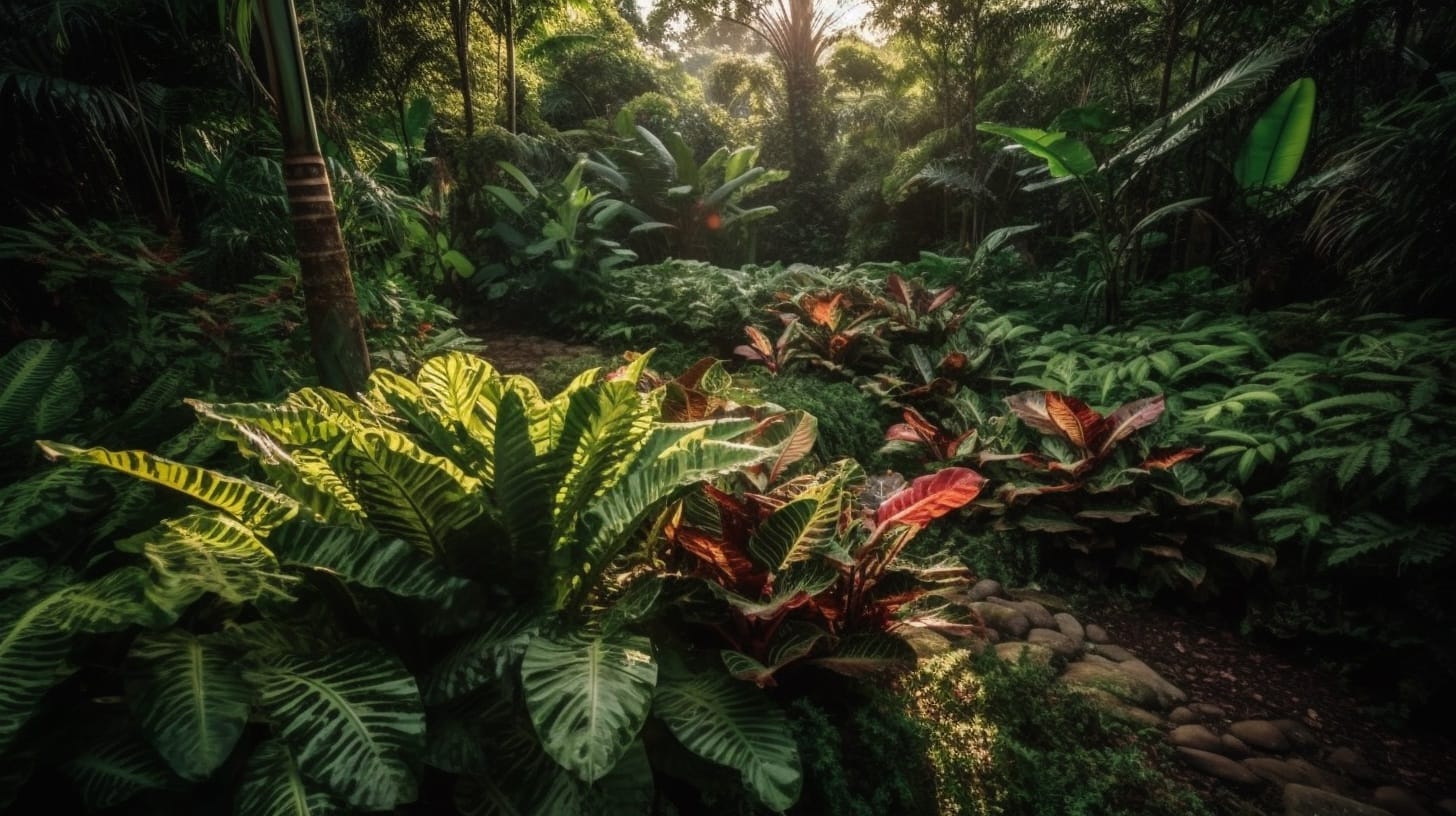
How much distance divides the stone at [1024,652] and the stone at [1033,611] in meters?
0.21

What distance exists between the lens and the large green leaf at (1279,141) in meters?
4.54

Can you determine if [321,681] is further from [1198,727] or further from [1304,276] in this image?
[1304,276]

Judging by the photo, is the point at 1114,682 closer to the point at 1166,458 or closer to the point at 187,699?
the point at 1166,458

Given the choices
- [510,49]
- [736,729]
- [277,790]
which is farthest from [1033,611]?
[510,49]

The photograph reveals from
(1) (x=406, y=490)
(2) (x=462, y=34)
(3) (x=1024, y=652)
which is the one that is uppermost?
(2) (x=462, y=34)

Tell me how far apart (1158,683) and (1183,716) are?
148 millimetres

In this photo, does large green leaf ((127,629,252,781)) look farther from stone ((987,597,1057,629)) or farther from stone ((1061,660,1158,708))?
stone ((987,597,1057,629))

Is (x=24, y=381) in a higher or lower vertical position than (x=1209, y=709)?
higher

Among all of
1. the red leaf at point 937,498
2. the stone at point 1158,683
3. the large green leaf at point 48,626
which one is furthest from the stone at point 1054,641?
the large green leaf at point 48,626

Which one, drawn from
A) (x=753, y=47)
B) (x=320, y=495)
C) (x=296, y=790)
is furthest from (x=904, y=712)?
(x=753, y=47)

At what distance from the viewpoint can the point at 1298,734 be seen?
1965mm

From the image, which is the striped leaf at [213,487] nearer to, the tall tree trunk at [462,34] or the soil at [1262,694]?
the soil at [1262,694]

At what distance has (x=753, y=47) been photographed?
39.0 meters

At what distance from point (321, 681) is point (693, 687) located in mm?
691
